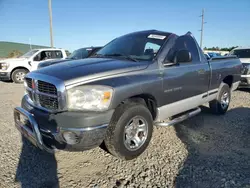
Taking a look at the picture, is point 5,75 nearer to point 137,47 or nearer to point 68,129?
point 137,47

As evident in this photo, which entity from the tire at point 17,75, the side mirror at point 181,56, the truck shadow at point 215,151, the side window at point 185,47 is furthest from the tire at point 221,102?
the tire at point 17,75

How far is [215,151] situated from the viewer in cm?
339

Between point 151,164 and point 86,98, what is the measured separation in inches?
55.1

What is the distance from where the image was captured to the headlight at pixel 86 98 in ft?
8.09

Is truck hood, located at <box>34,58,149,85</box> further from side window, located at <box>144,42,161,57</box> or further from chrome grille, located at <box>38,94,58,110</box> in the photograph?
side window, located at <box>144,42,161,57</box>

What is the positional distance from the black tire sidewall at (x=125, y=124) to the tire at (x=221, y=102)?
268 cm

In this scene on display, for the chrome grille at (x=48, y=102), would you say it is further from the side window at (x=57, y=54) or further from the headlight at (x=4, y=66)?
the side window at (x=57, y=54)

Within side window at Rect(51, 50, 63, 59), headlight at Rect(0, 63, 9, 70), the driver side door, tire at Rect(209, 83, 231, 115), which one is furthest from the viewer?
side window at Rect(51, 50, 63, 59)

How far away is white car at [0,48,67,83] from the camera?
10375 mm

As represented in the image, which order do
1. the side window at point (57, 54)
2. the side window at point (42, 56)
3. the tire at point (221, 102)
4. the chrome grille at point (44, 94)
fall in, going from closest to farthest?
1. the chrome grille at point (44, 94)
2. the tire at point (221, 102)
3. the side window at point (42, 56)
4. the side window at point (57, 54)

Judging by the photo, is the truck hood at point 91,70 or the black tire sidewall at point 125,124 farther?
the black tire sidewall at point 125,124

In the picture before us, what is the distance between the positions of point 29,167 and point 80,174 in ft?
2.52

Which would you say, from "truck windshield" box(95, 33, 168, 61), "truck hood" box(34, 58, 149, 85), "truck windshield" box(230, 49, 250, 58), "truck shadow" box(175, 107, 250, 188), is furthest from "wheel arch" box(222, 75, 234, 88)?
"truck windshield" box(230, 49, 250, 58)

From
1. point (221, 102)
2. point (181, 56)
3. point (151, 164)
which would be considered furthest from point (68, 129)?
point (221, 102)
